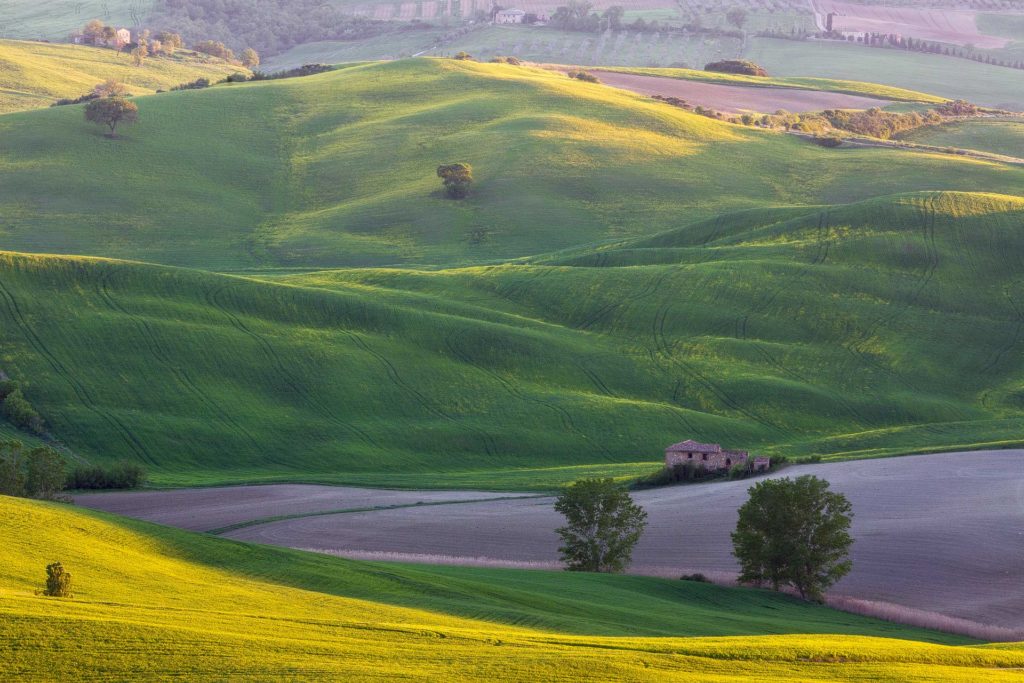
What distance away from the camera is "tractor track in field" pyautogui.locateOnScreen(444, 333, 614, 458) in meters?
87.8

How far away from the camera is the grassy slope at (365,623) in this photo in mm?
26172

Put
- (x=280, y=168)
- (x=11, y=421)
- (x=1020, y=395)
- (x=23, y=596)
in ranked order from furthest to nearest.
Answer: (x=280, y=168) → (x=1020, y=395) → (x=11, y=421) → (x=23, y=596)

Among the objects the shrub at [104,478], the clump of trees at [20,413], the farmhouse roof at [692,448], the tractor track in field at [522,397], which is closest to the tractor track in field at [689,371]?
the tractor track in field at [522,397]

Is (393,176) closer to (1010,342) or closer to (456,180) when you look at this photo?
(456,180)

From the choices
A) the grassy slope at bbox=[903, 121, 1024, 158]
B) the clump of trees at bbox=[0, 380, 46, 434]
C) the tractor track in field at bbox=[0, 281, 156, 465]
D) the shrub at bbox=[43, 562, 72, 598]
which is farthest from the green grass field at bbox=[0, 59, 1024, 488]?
the shrub at bbox=[43, 562, 72, 598]

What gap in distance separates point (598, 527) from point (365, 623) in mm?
24418

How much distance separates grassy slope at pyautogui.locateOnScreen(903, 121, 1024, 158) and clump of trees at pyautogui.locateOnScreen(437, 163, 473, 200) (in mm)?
70926

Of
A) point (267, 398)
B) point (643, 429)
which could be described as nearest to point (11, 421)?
point (267, 398)

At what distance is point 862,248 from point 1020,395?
2536 centimetres

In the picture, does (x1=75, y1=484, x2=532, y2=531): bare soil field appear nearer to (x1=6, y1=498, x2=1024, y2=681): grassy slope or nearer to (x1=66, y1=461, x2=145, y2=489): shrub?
(x1=66, y1=461, x2=145, y2=489): shrub

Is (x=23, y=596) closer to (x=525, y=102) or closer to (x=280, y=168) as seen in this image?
(x=280, y=168)

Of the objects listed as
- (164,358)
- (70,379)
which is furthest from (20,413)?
(164,358)

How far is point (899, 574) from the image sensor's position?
53.0m

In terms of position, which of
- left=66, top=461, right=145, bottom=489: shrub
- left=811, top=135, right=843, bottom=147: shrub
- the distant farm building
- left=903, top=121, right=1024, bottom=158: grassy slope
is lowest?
left=66, top=461, right=145, bottom=489: shrub
